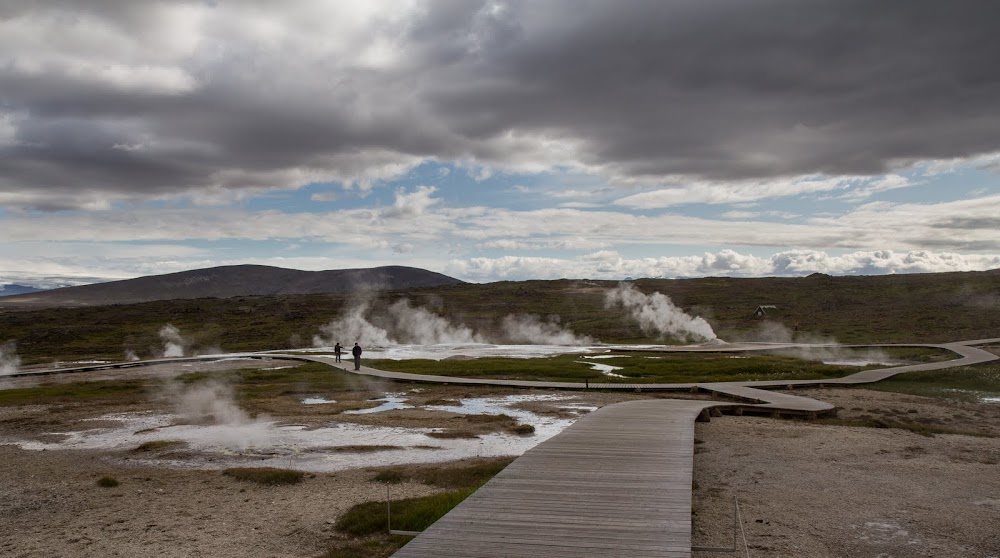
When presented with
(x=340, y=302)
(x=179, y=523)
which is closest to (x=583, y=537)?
(x=179, y=523)

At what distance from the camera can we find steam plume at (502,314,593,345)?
93.4 m

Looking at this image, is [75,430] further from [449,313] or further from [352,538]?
[449,313]

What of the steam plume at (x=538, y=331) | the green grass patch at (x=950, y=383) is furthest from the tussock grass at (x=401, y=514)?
the steam plume at (x=538, y=331)

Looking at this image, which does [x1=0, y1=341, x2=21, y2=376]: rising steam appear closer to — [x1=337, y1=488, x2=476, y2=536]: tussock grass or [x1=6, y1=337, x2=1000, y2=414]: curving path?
[x1=6, y1=337, x2=1000, y2=414]: curving path

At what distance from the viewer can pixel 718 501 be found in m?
17.4

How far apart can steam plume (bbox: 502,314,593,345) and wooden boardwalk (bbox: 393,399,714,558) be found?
68.7 metres

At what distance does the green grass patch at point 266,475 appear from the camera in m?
20.1

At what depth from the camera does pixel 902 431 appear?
1064 inches

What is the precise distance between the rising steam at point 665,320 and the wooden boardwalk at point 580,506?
63548 mm

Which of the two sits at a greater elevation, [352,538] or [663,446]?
[663,446]

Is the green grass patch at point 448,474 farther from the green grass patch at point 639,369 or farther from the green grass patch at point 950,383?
the green grass patch at point 950,383

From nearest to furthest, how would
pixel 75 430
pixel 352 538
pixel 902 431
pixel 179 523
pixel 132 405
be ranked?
pixel 352 538
pixel 179 523
pixel 902 431
pixel 75 430
pixel 132 405

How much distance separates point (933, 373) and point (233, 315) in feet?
385

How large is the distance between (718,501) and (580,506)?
547cm
